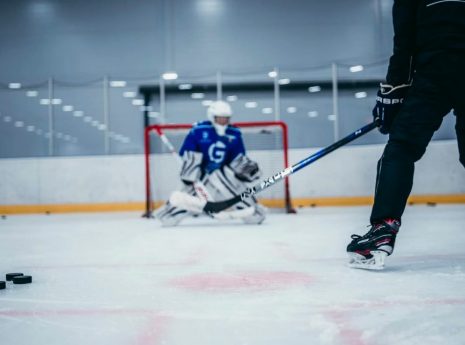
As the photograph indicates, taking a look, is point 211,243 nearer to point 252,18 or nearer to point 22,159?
point 22,159

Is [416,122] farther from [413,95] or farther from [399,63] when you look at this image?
[399,63]

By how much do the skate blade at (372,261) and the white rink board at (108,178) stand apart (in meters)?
4.84

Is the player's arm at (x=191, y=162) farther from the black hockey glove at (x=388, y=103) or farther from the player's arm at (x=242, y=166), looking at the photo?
the black hockey glove at (x=388, y=103)

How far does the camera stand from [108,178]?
273 inches

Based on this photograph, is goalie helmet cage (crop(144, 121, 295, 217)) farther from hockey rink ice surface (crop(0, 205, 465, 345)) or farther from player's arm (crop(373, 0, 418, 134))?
player's arm (crop(373, 0, 418, 134))

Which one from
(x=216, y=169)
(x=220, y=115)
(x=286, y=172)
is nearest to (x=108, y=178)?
(x=216, y=169)

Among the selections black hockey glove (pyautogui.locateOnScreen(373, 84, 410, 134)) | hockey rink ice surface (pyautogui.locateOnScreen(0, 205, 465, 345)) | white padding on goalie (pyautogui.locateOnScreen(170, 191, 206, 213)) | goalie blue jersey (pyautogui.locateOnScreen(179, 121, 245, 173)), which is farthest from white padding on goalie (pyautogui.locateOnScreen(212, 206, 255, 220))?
black hockey glove (pyautogui.locateOnScreen(373, 84, 410, 134))

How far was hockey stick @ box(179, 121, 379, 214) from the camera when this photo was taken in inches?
92.3

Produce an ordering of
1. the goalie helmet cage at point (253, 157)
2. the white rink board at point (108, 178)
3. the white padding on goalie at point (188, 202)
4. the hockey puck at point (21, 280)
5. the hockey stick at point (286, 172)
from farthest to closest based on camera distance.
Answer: the white rink board at point (108, 178), the goalie helmet cage at point (253, 157), the white padding on goalie at point (188, 202), the hockey stick at point (286, 172), the hockey puck at point (21, 280)

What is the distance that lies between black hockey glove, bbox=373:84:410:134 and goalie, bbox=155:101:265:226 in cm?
243

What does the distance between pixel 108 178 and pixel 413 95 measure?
5501mm

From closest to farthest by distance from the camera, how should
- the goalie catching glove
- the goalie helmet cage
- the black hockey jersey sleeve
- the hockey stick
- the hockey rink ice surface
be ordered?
the hockey rink ice surface < the black hockey jersey sleeve < the hockey stick < the goalie catching glove < the goalie helmet cage

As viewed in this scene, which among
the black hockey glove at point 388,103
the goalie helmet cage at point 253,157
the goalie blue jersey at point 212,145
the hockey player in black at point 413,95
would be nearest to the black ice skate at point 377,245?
the hockey player in black at point 413,95

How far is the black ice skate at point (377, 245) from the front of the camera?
1.88m
